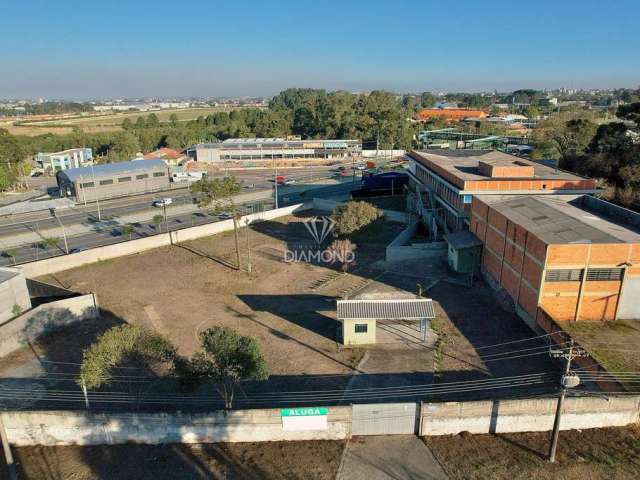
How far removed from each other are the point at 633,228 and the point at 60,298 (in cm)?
3599

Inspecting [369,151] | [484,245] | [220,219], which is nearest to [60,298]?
[220,219]

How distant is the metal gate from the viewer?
16859mm

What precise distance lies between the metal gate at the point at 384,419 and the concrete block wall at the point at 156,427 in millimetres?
373

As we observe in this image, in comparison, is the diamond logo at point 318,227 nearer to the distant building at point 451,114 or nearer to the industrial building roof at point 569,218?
the industrial building roof at point 569,218

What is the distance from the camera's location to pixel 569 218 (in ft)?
91.0

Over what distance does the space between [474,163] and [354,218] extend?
1653 centimetres

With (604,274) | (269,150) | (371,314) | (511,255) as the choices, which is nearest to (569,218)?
(511,255)

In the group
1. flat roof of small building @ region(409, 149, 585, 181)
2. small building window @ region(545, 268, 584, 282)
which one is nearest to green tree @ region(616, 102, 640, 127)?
flat roof of small building @ region(409, 149, 585, 181)

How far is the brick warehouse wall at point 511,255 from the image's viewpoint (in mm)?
24750

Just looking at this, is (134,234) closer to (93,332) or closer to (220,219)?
(220,219)

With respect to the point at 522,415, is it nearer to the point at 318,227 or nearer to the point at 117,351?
the point at 117,351

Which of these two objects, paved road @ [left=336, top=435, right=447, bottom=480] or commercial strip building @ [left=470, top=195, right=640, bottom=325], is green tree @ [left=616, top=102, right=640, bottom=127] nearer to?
commercial strip building @ [left=470, top=195, right=640, bottom=325]

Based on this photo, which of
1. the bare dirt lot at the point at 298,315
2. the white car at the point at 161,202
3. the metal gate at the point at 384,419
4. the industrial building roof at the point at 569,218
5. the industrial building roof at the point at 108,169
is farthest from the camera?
the industrial building roof at the point at 108,169

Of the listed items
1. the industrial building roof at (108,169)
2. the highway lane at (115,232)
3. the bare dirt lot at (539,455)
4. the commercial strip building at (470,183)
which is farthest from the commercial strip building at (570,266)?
the industrial building roof at (108,169)
